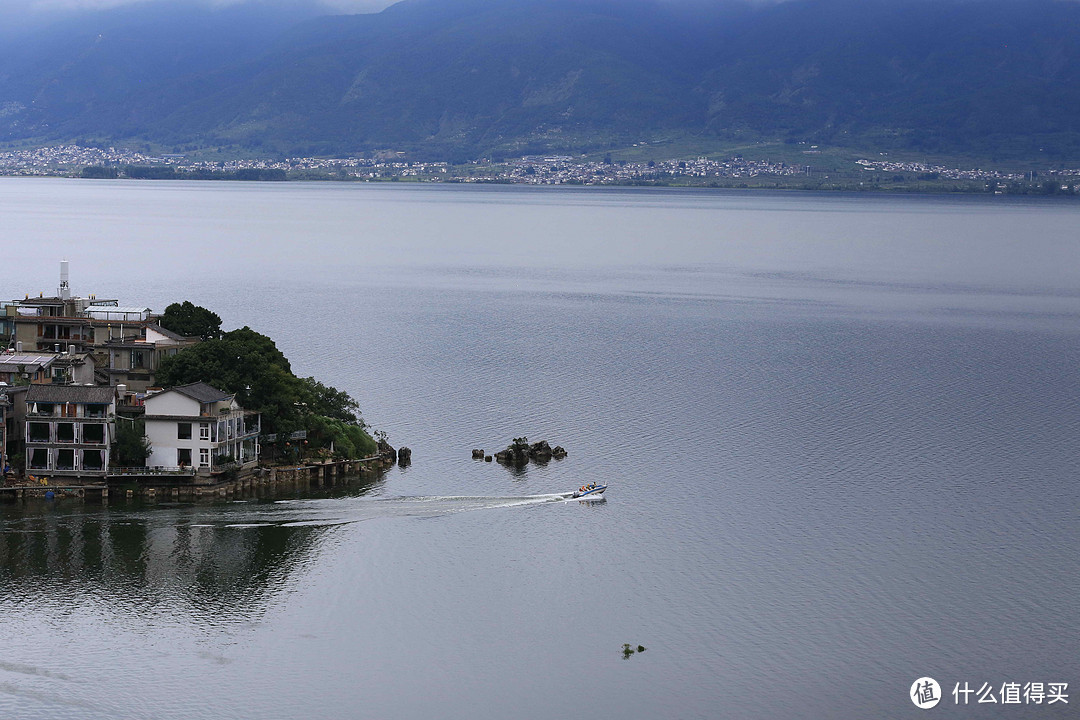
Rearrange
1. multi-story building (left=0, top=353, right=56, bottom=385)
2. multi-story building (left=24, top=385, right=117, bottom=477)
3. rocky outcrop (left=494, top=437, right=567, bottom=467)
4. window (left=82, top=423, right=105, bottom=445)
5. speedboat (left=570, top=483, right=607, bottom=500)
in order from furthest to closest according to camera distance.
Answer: rocky outcrop (left=494, top=437, right=567, bottom=467) < multi-story building (left=0, top=353, right=56, bottom=385) < speedboat (left=570, top=483, right=607, bottom=500) < window (left=82, top=423, right=105, bottom=445) < multi-story building (left=24, top=385, right=117, bottom=477)

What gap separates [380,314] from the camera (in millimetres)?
84250

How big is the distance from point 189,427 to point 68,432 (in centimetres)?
333

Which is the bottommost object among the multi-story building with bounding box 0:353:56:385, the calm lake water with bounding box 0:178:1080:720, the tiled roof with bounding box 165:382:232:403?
the calm lake water with bounding box 0:178:1080:720

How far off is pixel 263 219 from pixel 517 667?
522ft

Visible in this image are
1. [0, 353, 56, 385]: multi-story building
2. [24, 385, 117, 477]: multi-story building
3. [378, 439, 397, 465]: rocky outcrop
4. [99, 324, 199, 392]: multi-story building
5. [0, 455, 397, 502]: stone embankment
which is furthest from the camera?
[378, 439, 397, 465]: rocky outcrop

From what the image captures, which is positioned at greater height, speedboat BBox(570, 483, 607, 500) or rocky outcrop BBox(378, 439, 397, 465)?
rocky outcrop BBox(378, 439, 397, 465)

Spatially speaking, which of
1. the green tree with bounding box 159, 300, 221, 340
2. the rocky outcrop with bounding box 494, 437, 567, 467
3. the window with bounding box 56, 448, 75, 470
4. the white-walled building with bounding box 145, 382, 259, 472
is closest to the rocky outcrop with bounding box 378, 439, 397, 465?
the rocky outcrop with bounding box 494, 437, 567, 467

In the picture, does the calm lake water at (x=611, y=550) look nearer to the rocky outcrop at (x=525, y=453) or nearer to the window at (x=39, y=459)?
the rocky outcrop at (x=525, y=453)

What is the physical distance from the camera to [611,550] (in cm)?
3534

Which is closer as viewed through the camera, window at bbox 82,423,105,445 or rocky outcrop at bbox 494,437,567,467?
window at bbox 82,423,105,445

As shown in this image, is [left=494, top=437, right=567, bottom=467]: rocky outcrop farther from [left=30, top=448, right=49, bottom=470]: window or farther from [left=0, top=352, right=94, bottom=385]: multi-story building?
[left=30, top=448, right=49, bottom=470]: window

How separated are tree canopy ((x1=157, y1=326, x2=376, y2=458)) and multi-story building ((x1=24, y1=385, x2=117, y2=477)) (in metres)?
3.01

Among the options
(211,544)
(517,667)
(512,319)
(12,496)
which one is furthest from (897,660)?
(512,319)

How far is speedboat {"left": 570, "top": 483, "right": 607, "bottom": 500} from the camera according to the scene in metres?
39.7
